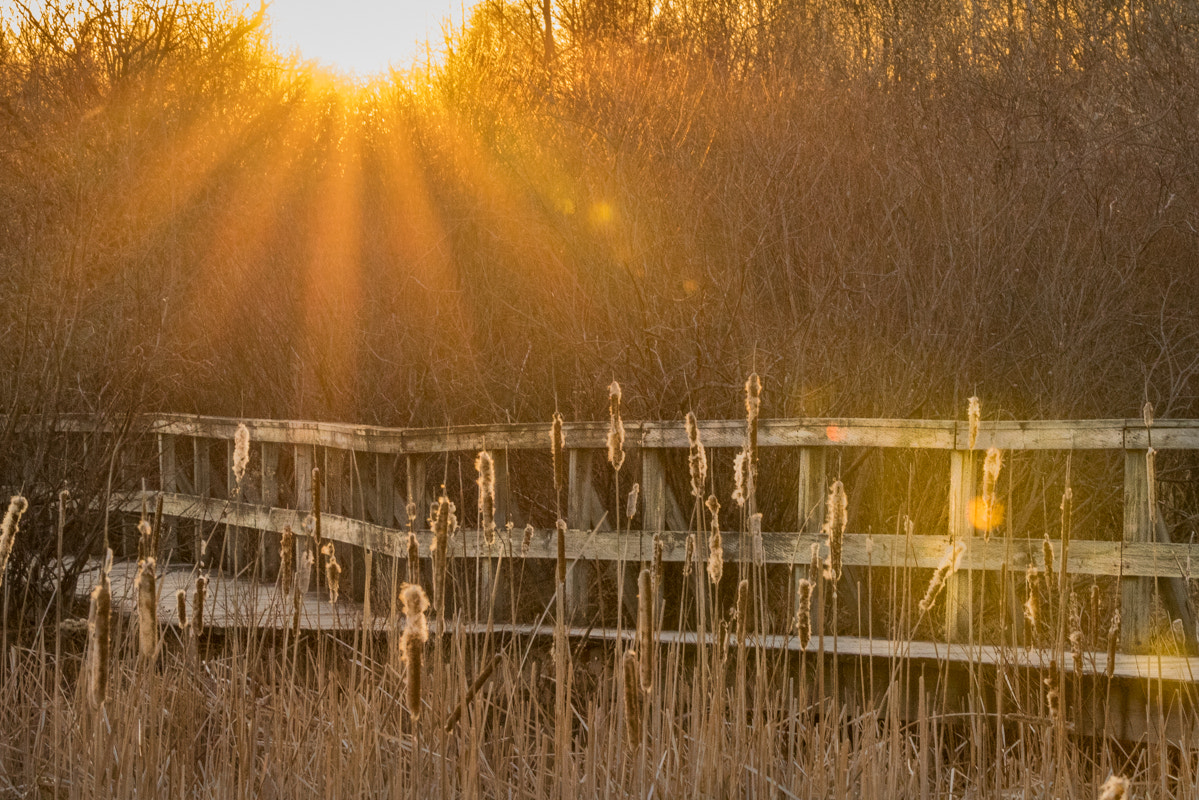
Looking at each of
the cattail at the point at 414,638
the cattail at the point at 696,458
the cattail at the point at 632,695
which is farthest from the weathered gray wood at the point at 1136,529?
the cattail at the point at 414,638

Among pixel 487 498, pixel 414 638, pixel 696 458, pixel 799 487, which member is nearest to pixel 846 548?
pixel 799 487

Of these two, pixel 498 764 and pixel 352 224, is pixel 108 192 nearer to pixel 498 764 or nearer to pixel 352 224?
pixel 352 224

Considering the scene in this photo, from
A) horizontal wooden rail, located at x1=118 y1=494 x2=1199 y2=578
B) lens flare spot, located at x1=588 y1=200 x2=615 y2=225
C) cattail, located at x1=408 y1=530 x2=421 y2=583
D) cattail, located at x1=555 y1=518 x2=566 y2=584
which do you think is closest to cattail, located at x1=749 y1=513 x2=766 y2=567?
cattail, located at x1=555 y1=518 x2=566 y2=584

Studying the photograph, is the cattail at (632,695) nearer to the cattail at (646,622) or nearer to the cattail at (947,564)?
the cattail at (646,622)

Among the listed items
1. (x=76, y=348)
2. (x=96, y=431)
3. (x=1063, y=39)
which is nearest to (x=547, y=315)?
(x=76, y=348)

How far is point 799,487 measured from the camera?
595 cm

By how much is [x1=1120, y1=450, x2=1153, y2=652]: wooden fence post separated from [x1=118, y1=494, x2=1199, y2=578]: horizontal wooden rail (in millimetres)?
116

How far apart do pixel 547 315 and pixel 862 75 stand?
3126 mm

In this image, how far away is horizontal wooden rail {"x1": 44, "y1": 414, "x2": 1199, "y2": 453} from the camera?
5.22 m

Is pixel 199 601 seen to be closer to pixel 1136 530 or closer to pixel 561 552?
pixel 561 552

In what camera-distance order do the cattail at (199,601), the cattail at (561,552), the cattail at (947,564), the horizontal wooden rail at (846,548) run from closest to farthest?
the cattail at (561,552)
the cattail at (199,601)
the cattail at (947,564)
the horizontal wooden rail at (846,548)

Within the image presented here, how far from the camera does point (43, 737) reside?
3.34m

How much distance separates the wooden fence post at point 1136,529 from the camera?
5.25 meters

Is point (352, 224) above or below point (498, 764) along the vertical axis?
above
